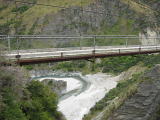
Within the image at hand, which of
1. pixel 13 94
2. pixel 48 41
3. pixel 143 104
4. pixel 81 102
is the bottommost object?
pixel 81 102

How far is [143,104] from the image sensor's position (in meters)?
5.20

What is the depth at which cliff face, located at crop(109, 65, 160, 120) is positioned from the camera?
4887mm

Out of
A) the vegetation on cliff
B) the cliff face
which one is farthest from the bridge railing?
the cliff face

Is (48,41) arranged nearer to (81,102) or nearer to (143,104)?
(81,102)

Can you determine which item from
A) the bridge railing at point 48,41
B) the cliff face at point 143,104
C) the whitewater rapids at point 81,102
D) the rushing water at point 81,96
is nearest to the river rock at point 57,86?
the rushing water at point 81,96

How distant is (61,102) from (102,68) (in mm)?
25667

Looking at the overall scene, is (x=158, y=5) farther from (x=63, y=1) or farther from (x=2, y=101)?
(x=2, y=101)

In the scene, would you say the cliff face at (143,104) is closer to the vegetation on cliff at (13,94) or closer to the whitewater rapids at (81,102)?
the vegetation on cliff at (13,94)

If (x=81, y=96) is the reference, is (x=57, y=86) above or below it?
above

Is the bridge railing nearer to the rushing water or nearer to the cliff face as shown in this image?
the cliff face

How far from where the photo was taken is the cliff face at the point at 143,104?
16.0 feet

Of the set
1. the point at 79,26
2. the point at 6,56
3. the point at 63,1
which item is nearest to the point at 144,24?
the point at 79,26

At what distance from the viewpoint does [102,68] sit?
56875mm

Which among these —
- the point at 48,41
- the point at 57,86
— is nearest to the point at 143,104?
the point at 48,41
